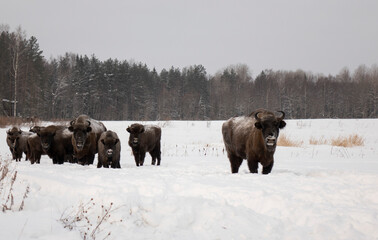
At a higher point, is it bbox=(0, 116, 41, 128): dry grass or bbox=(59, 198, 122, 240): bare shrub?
bbox=(0, 116, 41, 128): dry grass

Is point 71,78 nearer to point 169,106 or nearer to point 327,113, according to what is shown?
point 169,106

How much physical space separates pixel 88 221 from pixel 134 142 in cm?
820

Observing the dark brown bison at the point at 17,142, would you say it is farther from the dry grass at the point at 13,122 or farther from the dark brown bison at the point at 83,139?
the dry grass at the point at 13,122

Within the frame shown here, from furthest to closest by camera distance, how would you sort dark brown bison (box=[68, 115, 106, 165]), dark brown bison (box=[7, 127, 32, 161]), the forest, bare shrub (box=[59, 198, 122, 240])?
1. the forest
2. dark brown bison (box=[7, 127, 32, 161])
3. dark brown bison (box=[68, 115, 106, 165])
4. bare shrub (box=[59, 198, 122, 240])

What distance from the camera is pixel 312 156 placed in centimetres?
1361

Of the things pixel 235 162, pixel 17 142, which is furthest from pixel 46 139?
pixel 235 162

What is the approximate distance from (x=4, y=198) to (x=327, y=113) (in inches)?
2450

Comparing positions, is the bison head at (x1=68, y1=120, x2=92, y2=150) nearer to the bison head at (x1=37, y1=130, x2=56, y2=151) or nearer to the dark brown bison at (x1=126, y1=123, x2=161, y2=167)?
the bison head at (x1=37, y1=130, x2=56, y2=151)

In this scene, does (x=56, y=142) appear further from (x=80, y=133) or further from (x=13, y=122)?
(x=13, y=122)

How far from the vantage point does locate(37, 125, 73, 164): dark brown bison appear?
11.0 m

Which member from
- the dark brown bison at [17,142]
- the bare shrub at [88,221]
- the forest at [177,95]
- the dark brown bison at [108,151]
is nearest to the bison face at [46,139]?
the dark brown bison at [108,151]

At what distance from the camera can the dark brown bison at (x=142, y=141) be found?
1172 cm

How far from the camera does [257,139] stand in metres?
7.46

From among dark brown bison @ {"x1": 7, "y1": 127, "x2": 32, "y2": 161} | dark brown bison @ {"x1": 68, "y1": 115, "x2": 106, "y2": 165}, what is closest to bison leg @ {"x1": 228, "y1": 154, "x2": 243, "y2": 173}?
dark brown bison @ {"x1": 68, "y1": 115, "x2": 106, "y2": 165}
